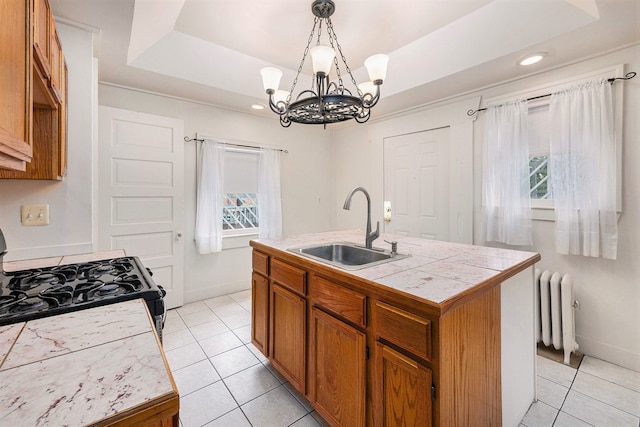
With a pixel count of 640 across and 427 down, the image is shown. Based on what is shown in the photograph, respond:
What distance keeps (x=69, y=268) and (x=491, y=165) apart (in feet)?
11.0

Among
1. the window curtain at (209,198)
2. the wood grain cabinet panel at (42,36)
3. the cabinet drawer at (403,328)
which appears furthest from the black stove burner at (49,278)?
the window curtain at (209,198)

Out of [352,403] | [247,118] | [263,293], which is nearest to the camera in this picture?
[352,403]

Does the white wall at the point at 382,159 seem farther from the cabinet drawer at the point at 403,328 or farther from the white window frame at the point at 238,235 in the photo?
the cabinet drawer at the point at 403,328

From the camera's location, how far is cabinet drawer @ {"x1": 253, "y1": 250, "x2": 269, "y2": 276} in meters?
2.07

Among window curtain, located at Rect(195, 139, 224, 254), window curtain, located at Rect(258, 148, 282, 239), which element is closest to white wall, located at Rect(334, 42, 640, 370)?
window curtain, located at Rect(258, 148, 282, 239)

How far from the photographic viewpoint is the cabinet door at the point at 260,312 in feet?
6.85

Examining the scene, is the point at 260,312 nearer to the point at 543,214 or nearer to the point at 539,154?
the point at 543,214

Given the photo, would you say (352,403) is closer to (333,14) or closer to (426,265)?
(426,265)

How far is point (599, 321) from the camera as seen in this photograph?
2.28 meters

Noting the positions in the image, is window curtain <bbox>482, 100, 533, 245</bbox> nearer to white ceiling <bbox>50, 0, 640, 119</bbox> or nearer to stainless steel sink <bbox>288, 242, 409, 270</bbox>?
white ceiling <bbox>50, 0, 640, 119</bbox>

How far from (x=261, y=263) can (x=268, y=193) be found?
192cm

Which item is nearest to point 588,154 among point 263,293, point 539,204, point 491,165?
point 539,204

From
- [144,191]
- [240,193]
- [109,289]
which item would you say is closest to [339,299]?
[109,289]

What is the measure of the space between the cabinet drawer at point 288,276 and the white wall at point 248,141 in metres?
1.91
